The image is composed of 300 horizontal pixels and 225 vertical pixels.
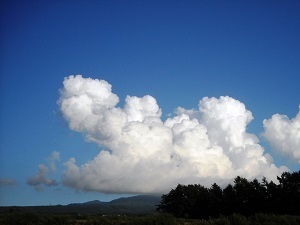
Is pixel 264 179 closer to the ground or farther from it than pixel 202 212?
farther from it

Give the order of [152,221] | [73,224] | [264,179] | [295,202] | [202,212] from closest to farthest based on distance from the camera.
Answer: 1. [152,221]
2. [73,224]
3. [295,202]
4. [264,179]
5. [202,212]

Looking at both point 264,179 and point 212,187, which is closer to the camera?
point 264,179

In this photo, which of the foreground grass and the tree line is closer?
the foreground grass

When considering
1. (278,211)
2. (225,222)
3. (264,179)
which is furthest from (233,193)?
(225,222)

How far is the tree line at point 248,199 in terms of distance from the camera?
61531mm

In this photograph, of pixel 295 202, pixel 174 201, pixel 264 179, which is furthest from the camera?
pixel 174 201

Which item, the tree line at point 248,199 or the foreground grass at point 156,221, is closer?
the foreground grass at point 156,221

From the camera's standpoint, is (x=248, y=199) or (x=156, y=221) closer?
(x=156, y=221)

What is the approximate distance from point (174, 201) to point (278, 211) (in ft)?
119

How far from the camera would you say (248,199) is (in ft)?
222

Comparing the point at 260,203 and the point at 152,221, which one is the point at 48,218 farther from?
the point at 260,203

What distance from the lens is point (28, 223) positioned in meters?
25.7

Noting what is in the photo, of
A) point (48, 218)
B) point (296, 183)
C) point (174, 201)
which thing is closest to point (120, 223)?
point (48, 218)

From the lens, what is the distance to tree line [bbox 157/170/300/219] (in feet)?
202
